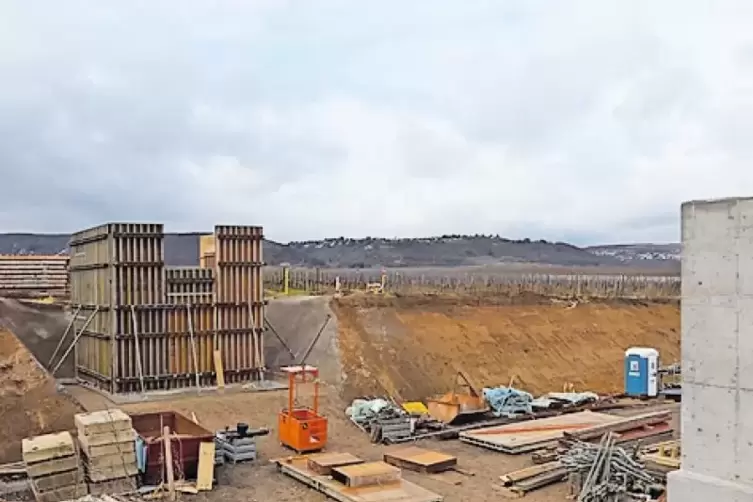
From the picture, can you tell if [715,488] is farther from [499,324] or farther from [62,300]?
[62,300]

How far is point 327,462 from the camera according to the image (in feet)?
52.6

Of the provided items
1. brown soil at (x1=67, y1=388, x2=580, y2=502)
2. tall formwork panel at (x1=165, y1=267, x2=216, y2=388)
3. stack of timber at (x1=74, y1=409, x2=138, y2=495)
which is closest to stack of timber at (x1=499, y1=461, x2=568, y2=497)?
brown soil at (x1=67, y1=388, x2=580, y2=502)

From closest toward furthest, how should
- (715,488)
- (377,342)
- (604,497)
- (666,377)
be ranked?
(715,488) < (604,497) < (377,342) < (666,377)

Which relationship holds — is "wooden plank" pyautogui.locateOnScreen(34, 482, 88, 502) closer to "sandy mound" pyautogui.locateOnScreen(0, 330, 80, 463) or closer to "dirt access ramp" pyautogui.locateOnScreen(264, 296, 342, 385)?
"sandy mound" pyautogui.locateOnScreen(0, 330, 80, 463)

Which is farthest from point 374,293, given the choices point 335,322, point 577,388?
point 577,388

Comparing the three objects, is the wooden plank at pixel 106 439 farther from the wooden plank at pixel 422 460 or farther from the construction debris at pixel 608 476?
the construction debris at pixel 608 476

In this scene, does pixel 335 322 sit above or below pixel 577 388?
above

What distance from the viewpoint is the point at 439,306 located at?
107 feet

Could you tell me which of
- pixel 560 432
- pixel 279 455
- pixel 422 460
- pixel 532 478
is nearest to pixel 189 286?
pixel 279 455

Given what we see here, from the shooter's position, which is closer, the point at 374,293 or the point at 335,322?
the point at 335,322

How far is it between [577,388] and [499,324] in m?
4.61

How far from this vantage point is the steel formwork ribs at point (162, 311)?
77.9 ft

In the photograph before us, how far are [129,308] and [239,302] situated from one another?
3.55m

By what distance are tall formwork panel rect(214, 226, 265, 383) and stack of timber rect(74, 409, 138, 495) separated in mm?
10082
